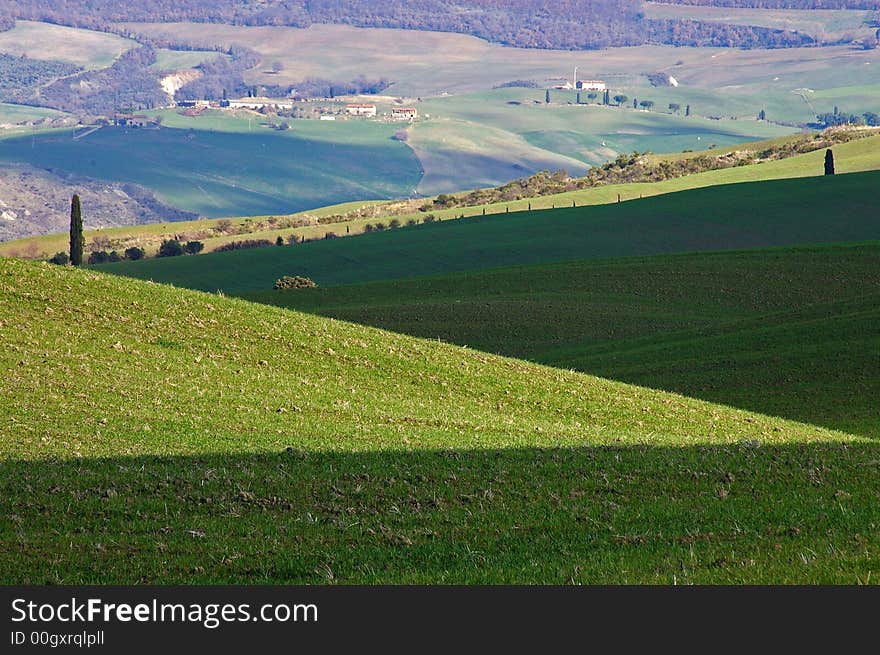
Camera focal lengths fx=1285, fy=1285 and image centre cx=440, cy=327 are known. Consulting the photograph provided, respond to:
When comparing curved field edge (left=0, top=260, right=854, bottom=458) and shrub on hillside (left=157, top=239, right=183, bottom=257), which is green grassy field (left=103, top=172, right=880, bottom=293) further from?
curved field edge (left=0, top=260, right=854, bottom=458)

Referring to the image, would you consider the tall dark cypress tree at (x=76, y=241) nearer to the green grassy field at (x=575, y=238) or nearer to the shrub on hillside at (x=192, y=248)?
the green grassy field at (x=575, y=238)

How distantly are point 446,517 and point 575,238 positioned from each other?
3426 inches

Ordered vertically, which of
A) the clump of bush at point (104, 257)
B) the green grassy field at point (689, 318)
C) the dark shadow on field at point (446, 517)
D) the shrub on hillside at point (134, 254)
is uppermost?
the dark shadow on field at point (446, 517)

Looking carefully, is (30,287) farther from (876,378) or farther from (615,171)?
(615,171)

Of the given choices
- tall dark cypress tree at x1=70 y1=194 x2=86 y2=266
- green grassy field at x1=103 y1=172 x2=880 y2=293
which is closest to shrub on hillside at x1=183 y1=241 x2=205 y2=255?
green grassy field at x1=103 y1=172 x2=880 y2=293

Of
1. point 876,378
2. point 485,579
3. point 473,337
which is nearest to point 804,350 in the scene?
point 876,378

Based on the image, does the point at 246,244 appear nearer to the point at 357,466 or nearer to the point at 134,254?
Result: the point at 134,254

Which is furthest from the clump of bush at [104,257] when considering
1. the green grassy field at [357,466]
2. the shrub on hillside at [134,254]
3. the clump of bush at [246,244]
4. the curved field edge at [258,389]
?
the green grassy field at [357,466]

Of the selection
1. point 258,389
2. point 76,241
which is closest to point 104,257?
point 76,241

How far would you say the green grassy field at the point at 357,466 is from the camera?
13094mm

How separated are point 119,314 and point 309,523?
1601 centimetres

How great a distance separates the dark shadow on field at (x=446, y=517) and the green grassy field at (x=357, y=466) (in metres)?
0.05

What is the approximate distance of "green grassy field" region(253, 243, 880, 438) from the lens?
3931cm

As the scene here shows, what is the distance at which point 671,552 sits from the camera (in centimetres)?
1293
